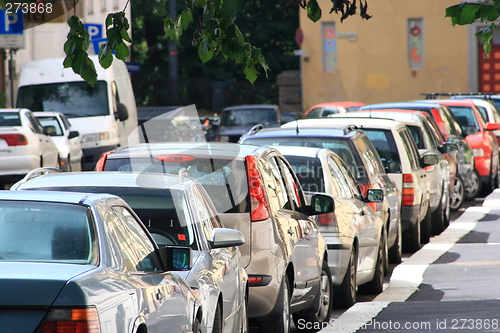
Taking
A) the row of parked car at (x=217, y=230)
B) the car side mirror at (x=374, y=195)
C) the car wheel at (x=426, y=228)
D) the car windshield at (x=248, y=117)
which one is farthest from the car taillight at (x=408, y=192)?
the car windshield at (x=248, y=117)

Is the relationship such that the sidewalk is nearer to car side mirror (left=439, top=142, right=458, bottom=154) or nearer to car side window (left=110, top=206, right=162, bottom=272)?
car side mirror (left=439, top=142, right=458, bottom=154)

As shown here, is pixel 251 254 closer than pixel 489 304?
Yes

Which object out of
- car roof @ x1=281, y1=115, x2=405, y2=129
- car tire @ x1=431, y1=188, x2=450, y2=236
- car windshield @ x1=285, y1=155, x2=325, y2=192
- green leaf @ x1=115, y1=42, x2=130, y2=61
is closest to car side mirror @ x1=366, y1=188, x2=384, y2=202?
car roof @ x1=281, y1=115, x2=405, y2=129

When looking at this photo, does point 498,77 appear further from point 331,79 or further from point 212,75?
point 212,75

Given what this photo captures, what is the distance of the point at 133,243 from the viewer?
473 cm

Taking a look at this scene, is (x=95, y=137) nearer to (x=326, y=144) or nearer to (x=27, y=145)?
(x=27, y=145)

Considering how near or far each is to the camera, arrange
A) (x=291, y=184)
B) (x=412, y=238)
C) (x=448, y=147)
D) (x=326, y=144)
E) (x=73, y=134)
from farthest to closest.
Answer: (x=73, y=134)
(x=448, y=147)
(x=412, y=238)
(x=326, y=144)
(x=291, y=184)

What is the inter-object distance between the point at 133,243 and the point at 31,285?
113cm

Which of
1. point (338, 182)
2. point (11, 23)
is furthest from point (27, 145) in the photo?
point (338, 182)

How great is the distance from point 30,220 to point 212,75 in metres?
55.1

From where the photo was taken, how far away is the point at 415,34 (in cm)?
4641

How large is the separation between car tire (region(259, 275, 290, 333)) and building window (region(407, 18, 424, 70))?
4050 cm

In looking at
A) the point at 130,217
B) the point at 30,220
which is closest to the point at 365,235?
the point at 130,217

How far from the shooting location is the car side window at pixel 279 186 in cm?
751
